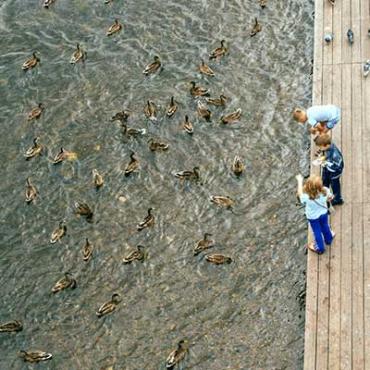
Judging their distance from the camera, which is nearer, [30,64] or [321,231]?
[321,231]

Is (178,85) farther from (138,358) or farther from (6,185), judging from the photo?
(138,358)

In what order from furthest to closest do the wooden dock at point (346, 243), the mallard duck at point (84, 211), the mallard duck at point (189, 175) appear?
the mallard duck at point (189, 175), the mallard duck at point (84, 211), the wooden dock at point (346, 243)

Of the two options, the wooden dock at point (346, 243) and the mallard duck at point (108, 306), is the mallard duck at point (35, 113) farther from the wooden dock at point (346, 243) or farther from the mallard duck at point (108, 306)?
the wooden dock at point (346, 243)

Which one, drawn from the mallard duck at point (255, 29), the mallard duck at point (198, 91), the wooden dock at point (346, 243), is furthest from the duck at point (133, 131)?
the mallard duck at point (255, 29)

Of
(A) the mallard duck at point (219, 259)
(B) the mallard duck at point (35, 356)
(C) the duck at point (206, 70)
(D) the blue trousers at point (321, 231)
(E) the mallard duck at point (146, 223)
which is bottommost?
(B) the mallard duck at point (35, 356)

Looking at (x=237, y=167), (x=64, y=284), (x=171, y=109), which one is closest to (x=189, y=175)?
(x=237, y=167)

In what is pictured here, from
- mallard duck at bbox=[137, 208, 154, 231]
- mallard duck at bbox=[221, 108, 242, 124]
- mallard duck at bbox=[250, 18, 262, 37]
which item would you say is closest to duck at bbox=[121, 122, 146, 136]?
mallard duck at bbox=[221, 108, 242, 124]

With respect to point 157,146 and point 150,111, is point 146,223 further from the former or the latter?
point 150,111
